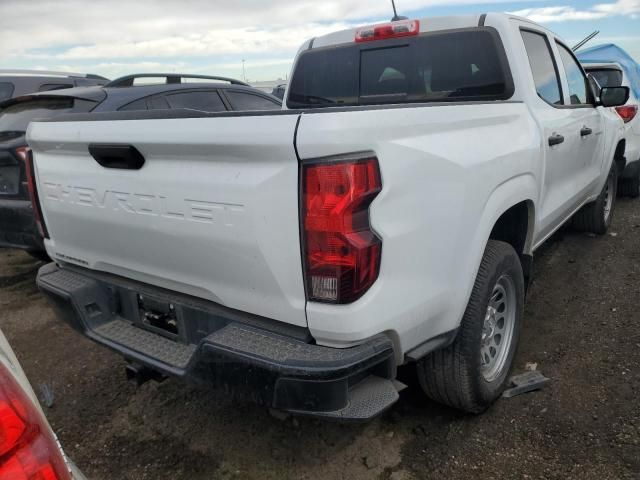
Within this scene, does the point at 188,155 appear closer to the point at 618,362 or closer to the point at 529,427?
the point at 529,427

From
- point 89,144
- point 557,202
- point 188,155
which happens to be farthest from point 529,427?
point 89,144

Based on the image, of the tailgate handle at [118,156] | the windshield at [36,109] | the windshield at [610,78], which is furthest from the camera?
the windshield at [610,78]

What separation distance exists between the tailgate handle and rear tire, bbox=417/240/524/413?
1559 millimetres

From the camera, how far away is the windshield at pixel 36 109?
15.0ft

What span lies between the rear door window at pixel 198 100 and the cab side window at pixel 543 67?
3.23 m

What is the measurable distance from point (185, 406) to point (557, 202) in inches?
108

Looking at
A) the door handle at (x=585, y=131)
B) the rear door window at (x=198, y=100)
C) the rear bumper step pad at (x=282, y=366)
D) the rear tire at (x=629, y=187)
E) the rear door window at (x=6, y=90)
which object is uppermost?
the rear door window at (x=6, y=90)

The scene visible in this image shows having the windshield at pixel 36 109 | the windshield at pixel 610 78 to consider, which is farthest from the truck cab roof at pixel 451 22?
the windshield at pixel 610 78

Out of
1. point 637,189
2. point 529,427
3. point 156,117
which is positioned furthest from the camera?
point 637,189

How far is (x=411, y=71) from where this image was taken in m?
3.29

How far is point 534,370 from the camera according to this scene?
9.96 ft

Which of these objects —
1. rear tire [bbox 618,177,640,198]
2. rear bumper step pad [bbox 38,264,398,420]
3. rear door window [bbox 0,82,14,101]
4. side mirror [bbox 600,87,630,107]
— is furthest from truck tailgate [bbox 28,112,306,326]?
rear tire [bbox 618,177,640,198]

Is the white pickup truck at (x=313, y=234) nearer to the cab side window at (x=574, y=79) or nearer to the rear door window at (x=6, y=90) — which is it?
the cab side window at (x=574, y=79)

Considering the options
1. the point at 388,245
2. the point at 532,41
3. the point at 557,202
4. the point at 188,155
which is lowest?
the point at 557,202
